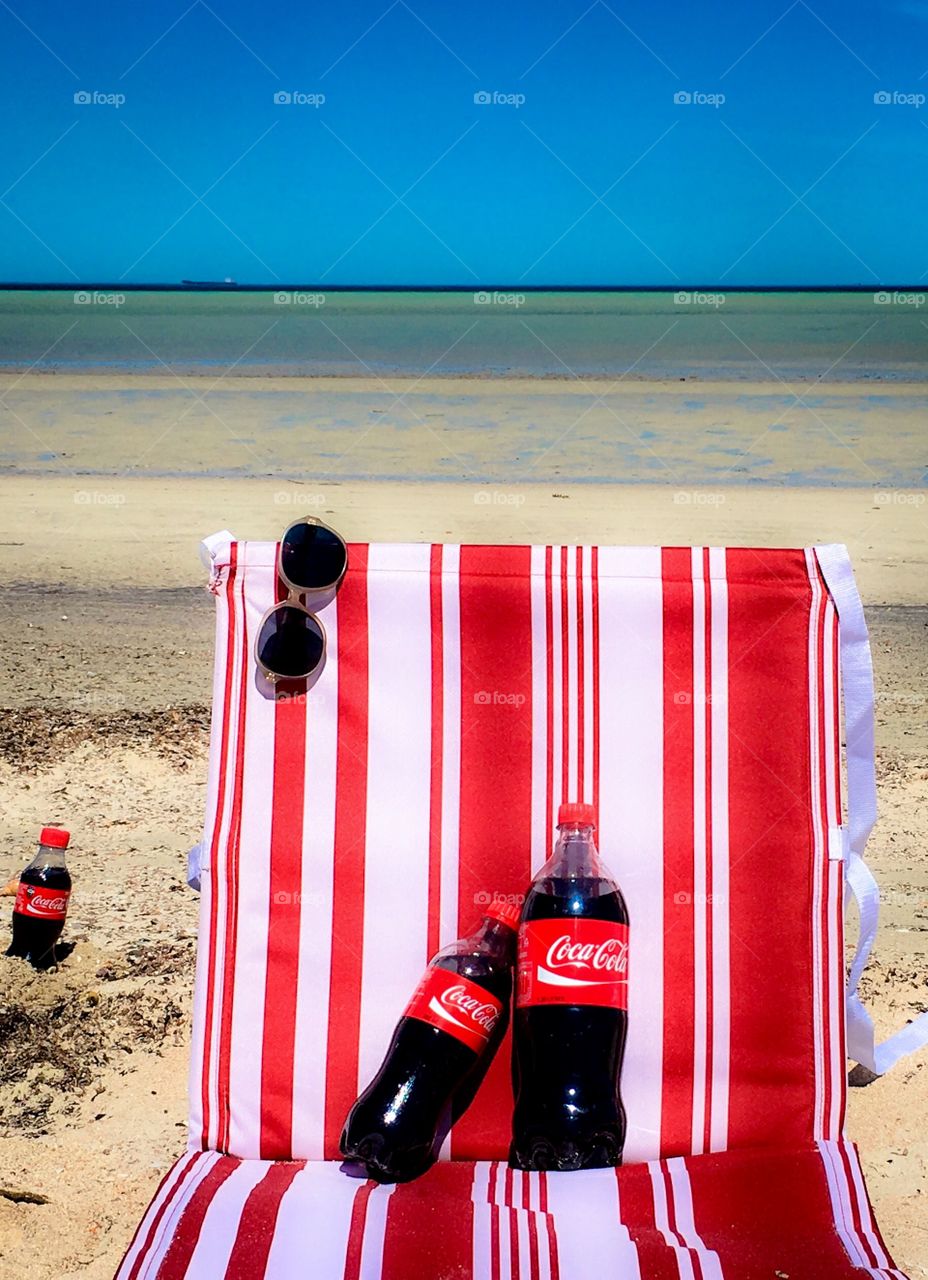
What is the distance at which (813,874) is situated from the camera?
2.69m

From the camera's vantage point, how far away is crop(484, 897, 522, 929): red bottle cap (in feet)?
8.54

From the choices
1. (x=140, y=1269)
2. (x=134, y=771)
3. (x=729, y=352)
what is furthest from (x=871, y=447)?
(x=729, y=352)

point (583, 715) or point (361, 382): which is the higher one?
point (361, 382)

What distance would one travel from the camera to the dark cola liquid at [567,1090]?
2492mm

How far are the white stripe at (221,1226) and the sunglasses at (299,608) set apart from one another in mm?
975

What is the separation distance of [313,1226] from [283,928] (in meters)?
0.65

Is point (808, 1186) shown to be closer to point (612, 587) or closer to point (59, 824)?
point (612, 587)

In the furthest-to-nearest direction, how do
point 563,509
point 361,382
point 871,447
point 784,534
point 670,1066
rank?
1. point 361,382
2. point 871,447
3. point 563,509
4. point 784,534
5. point 670,1066

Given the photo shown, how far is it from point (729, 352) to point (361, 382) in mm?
11237

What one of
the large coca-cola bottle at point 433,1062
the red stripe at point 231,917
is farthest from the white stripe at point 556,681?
the red stripe at point 231,917

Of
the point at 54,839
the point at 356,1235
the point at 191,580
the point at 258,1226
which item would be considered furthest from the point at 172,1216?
the point at 191,580

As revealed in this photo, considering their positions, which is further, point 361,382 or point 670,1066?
point 361,382

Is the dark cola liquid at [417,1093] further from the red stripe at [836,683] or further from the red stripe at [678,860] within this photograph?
Result: the red stripe at [836,683]

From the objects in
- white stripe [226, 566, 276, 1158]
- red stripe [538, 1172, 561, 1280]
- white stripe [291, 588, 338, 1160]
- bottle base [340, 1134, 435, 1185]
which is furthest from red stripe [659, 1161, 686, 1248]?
white stripe [226, 566, 276, 1158]
